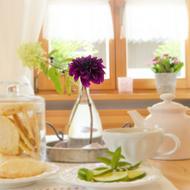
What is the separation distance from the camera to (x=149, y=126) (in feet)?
3.42

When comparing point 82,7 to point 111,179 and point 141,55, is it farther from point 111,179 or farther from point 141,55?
point 111,179

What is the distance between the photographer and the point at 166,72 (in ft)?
8.27

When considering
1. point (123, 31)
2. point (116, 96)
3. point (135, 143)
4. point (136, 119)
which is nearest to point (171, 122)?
point (136, 119)

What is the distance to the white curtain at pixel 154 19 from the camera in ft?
8.82

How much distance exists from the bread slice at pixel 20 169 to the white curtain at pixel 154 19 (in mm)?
2032

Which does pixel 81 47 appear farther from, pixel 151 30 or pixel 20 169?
pixel 20 169

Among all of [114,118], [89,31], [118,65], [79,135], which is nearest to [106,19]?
[89,31]

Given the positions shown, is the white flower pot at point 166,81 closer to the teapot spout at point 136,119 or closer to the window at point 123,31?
the window at point 123,31

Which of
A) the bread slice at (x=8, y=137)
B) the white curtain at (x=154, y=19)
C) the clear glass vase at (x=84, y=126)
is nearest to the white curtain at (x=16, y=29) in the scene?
the white curtain at (x=154, y=19)

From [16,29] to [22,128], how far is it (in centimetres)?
154

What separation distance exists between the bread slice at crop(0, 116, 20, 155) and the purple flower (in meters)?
0.21

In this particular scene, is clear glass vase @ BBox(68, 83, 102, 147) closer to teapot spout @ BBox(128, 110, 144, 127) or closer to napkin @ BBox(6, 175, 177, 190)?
teapot spout @ BBox(128, 110, 144, 127)

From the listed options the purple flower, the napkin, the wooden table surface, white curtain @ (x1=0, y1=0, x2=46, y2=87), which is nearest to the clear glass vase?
the purple flower

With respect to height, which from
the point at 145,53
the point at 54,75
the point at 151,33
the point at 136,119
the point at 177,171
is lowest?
the point at 177,171
